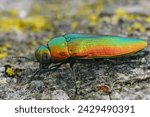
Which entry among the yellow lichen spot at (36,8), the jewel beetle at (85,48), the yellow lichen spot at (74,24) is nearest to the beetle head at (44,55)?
the jewel beetle at (85,48)

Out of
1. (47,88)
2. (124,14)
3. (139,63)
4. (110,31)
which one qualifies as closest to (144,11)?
(124,14)

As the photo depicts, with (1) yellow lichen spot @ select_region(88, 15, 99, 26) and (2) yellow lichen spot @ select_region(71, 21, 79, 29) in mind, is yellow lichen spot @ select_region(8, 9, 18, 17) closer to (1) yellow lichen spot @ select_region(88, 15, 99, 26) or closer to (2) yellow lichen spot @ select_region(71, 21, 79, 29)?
(2) yellow lichen spot @ select_region(71, 21, 79, 29)

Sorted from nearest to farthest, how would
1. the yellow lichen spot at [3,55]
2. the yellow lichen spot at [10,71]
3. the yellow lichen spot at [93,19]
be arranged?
the yellow lichen spot at [10,71]
the yellow lichen spot at [3,55]
the yellow lichen spot at [93,19]

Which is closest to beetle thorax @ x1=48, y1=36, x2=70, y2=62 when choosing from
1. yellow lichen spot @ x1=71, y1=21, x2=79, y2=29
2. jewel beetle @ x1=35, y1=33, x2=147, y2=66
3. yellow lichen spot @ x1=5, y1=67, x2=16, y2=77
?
jewel beetle @ x1=35, y1=33, x2=147, y2=66

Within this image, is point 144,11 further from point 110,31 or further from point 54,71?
point 54,71

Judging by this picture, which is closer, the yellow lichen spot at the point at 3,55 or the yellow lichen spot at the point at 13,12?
the yellow lichen spot at the point at 3,55

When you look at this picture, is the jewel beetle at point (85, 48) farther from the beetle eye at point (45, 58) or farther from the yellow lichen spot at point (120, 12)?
the yellow lichen spot at point (120, 12)

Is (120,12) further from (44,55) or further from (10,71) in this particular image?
(44,55)

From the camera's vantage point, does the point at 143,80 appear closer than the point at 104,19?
Yes

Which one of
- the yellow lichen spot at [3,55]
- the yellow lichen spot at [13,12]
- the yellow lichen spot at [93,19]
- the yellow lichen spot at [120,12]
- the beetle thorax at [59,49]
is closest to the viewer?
the beetle thorax at [59,49]
